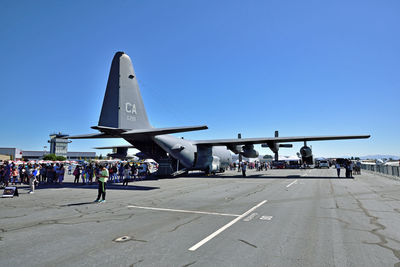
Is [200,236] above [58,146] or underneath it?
underneath

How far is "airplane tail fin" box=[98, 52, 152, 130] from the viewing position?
1608cm

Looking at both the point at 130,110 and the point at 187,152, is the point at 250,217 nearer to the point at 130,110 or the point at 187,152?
the point at 130,110

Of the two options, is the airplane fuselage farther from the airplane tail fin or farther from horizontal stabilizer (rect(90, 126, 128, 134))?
horizontal stabilizer (rect(90, 126, 128, 134))

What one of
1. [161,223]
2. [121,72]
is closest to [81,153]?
[121,72]

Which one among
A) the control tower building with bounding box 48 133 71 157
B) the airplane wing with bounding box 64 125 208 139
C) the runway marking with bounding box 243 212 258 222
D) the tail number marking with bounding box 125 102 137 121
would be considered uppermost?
the control tower building with bounding box 48 133 71 157

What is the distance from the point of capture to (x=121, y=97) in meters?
16.6

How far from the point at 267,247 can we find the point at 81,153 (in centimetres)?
16599

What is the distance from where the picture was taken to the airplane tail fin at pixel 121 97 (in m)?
16.1

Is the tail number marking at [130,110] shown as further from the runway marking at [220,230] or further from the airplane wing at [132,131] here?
the runway marking at [220,230]

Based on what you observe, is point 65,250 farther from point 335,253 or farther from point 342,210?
point 342,210

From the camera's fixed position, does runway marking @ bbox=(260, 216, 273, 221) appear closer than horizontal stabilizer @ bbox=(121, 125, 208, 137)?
Yes

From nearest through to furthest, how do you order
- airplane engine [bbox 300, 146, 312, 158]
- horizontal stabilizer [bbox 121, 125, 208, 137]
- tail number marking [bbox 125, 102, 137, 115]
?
horizontal stabilizer [bbox 121, 125, 208, 137]
tail number marking [bbox 125, 102, 137, 115]
airplane engine [bbox 300, 146, 312, 158]

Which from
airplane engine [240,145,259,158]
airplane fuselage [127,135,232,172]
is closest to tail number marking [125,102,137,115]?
airplane fuselage [127,135,232,172]

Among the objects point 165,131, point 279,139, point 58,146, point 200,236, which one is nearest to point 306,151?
point 279,139
